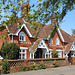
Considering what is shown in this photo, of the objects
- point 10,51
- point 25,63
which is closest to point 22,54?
point 10,51

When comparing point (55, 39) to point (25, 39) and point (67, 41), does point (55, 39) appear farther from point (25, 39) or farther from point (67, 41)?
point (25, 39)

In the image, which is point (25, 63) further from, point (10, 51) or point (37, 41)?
point (37, 41)

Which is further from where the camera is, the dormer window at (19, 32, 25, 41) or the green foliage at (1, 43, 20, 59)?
the dormer window at (19, 32, 25, 41)

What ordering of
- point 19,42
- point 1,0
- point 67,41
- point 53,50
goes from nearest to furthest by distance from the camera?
point 1,0 < point 19,42 < point 53,50 < point 67,41

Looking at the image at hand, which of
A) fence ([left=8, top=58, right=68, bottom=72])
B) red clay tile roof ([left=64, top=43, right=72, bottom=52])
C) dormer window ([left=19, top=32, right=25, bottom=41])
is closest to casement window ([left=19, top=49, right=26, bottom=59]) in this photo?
dormer window ([left=19, top=32, right=25, bottom=41])

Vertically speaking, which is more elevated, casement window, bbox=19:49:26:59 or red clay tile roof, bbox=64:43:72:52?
red clay tile roof, bbox=64:43:72:52

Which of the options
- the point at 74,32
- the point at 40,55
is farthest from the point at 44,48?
the point at 74,32

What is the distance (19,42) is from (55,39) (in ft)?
30.9

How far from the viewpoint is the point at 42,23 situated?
685cm

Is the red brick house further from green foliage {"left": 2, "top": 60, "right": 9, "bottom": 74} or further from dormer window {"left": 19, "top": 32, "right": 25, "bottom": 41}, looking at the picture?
green foliage {"left": 2, "top": 60, "right": 9, "bottom": 74}

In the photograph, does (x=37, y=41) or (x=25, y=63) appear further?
(x=37, y=41)

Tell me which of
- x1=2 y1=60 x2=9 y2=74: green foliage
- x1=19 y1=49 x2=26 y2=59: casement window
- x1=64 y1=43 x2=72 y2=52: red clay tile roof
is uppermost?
x1=64 y1=43 x2=72 y2=52: red clay tile roof

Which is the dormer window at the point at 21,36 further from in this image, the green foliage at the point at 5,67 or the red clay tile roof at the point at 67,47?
the red clay tile roof at the point at 67,47

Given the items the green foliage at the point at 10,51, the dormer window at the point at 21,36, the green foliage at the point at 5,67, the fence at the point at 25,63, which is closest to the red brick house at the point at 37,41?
the dormer window at the point at 21,36
